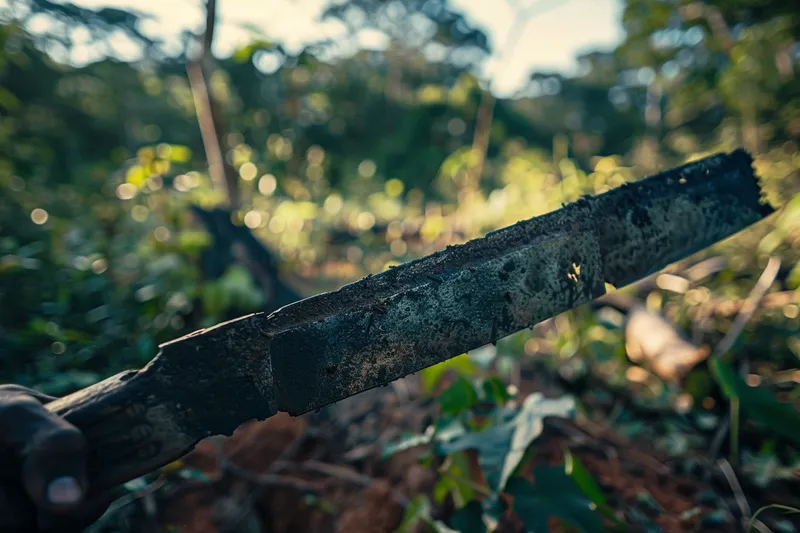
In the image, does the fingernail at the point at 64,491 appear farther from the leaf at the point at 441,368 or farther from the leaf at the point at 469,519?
the leaf at the point at 441,368

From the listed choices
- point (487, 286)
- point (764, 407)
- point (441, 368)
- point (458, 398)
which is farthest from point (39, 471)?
point (764, 407)

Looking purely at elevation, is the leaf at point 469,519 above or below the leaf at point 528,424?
below

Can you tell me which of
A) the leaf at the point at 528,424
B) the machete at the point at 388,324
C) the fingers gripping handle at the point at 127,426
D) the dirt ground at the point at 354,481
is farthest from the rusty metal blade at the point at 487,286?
the dirt ground at the point at 354,481

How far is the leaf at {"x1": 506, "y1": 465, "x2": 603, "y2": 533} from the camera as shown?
123 centimetres

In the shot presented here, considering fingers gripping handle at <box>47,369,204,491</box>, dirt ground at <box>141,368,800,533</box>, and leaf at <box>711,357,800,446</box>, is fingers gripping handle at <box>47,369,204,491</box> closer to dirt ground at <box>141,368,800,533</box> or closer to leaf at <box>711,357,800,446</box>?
dirt ground at <box>141,368,800,533</box>

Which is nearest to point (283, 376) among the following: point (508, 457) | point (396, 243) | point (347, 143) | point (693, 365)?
point (508, 457)

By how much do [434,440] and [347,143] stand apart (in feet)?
51.2

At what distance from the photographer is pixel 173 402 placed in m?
0.85

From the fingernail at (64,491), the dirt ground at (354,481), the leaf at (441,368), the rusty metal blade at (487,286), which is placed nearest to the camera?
the fingernail at (64,491)

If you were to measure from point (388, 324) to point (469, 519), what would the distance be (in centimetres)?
75

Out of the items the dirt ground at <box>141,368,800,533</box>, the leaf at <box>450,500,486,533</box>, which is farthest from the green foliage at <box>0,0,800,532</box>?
the dirt ground at <box>141,368,800,533</box>

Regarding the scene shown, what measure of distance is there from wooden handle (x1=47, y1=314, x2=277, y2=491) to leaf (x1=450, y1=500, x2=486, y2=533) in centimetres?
74

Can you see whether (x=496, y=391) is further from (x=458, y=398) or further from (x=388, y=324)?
(x=388, y=324)

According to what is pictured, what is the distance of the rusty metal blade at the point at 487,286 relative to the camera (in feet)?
3.06
